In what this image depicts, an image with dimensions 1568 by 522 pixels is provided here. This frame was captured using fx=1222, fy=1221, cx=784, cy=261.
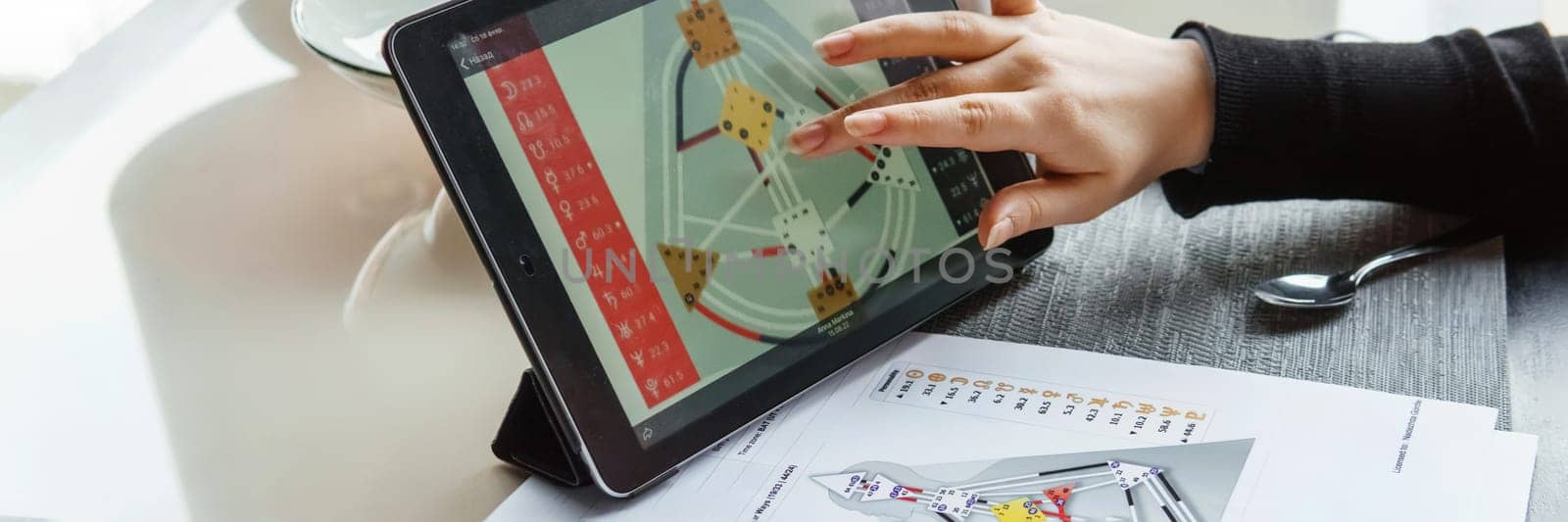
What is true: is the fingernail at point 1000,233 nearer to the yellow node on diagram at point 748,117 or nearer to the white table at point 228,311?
the yellow node on diagram at point 748,117

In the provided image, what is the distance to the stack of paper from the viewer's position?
45 cm

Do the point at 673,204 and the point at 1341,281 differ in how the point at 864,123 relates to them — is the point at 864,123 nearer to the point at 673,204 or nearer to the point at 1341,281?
the point at 673,204

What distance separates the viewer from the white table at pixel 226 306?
1.68ft

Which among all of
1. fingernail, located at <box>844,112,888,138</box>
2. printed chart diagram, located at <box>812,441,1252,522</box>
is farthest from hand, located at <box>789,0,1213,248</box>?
printed chart diagram, located at <box>812,441,1252,522</box>

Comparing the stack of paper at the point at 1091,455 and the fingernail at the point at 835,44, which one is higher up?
the fingernail at the point at 835,44

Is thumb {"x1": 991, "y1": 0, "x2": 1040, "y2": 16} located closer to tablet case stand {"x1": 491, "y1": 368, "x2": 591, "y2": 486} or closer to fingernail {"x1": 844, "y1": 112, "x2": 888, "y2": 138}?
fingernail {"x1": 844, "y1": 112, "x2": 888, "y2": 138}

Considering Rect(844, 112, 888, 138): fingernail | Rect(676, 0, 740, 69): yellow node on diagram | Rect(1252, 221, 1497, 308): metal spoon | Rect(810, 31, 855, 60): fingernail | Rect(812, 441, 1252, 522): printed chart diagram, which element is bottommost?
Rect(1252, 221, 1497, 308): metal spoon

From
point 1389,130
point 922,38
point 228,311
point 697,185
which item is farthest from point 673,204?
point 1389,130

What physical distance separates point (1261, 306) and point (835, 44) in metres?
0.24

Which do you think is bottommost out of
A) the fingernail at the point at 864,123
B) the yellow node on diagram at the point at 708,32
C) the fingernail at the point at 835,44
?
the fingernail at the point at 864,123

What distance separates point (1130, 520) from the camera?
1.45 feet

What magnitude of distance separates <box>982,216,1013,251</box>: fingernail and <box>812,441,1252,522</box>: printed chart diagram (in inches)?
4.4

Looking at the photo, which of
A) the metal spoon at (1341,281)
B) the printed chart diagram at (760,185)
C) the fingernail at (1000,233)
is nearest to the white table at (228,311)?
the printed chart diagram at (760,185)

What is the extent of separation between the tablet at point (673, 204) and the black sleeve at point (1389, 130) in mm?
143
